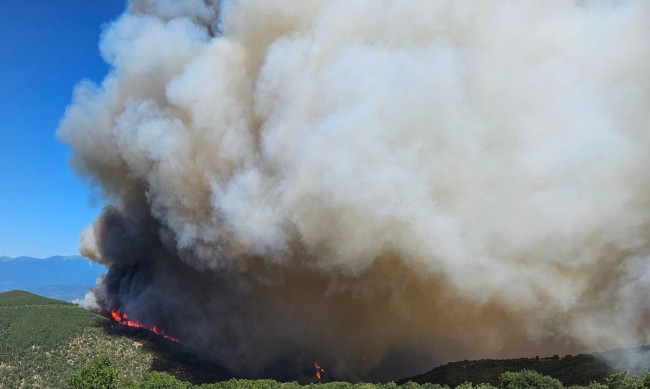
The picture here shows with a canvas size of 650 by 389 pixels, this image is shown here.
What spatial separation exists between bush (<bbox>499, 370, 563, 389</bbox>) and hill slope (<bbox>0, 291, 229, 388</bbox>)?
Result: 29220mm

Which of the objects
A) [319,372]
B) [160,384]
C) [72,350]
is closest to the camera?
[160,384]

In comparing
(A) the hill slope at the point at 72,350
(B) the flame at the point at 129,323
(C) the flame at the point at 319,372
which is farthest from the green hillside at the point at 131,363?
(C) the flame at the point at 319,372

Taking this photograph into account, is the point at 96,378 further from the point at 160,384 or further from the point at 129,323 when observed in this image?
the point at 129,323

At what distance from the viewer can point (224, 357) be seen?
55.5m

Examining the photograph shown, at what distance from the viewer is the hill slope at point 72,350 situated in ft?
152

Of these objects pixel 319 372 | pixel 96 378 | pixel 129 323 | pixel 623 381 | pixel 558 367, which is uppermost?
pixel 129 323

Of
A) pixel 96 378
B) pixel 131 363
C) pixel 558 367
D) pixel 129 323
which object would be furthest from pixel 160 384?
pixel 129 323

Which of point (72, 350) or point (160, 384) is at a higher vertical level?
point (72, 350)

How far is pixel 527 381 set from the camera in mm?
33625

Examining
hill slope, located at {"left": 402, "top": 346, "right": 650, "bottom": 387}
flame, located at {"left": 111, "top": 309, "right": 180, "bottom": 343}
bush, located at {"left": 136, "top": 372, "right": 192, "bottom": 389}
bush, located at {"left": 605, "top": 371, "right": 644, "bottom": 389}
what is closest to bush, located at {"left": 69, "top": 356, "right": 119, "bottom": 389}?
bush, located at {"left": 136, "top": 372, "right": 192, "bottom": 389}

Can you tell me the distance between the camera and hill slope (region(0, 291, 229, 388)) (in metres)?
46.3

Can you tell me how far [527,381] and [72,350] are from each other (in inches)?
1687

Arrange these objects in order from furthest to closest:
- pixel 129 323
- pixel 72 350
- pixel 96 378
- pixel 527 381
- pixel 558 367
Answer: pixel 129 323 → pixel 72 350 → pixel 558 367 → pixel 96 378 → pixel 527 381

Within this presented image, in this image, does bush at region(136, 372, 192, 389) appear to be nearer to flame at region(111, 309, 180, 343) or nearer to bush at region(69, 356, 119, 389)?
bush at region(69, 356, 119, 389)
